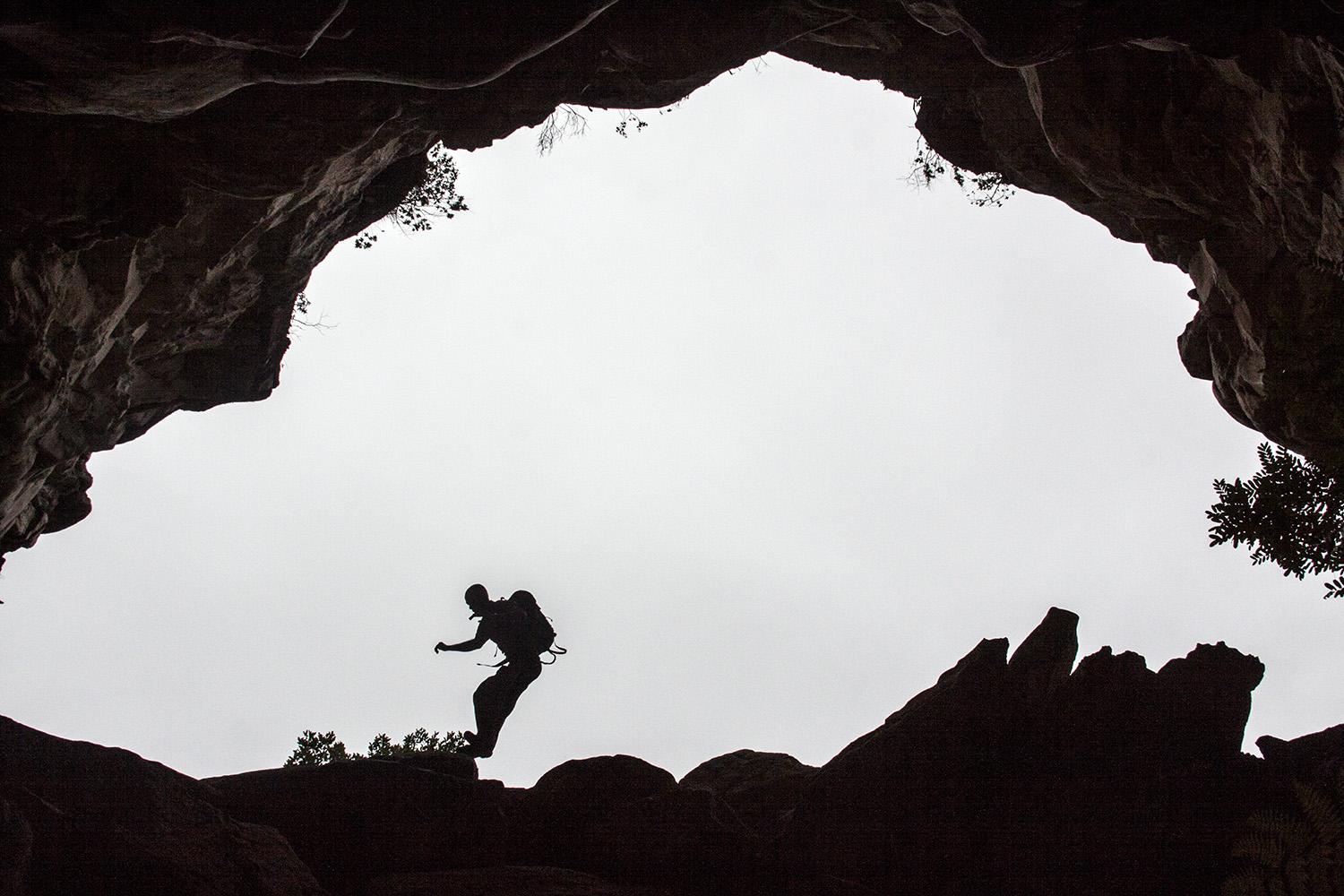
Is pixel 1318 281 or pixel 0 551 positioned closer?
pixel 1318 281

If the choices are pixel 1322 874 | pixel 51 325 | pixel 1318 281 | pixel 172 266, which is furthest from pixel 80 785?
pixel 1318 281

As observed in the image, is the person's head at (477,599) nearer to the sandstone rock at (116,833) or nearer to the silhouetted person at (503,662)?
the silhouetted person at (503,662)

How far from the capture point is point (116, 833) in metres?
9.71

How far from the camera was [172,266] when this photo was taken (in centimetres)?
1288

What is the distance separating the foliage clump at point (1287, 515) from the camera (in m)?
8.12

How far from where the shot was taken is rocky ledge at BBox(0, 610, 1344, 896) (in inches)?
421

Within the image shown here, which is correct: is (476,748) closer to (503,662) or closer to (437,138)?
(503,662)

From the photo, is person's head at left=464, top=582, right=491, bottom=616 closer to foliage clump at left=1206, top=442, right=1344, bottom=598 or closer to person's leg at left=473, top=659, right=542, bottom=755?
person's leg at left=473, top=659, right=542, bottom=755

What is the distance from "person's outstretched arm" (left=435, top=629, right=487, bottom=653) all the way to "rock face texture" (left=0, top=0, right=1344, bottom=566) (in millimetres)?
7053

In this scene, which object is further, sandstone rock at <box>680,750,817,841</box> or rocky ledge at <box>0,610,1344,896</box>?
sandstone rock at <box>680,750,817,841</box>

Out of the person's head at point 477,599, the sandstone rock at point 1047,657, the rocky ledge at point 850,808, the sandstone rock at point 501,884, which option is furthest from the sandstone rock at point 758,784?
the person's head at point 477,599

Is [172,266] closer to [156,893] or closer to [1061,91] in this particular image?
[156,893]

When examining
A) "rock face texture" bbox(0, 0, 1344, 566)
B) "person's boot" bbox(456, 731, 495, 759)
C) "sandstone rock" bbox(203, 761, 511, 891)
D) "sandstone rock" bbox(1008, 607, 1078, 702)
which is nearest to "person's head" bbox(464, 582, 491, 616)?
"person's boot" bbox(456, 731, 495, 759)

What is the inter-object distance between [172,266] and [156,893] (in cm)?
927
